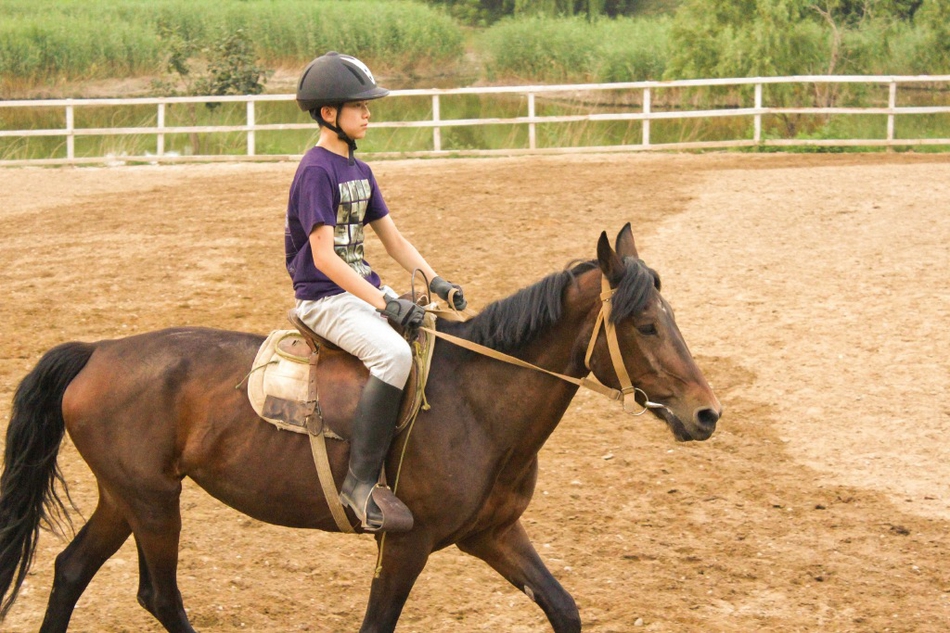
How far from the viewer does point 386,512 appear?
3.99m

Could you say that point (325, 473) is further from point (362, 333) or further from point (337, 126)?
point (337, 126)

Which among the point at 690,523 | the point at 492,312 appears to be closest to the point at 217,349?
the point at 492,312

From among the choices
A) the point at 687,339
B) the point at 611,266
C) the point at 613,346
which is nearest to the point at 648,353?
the point at 613,346

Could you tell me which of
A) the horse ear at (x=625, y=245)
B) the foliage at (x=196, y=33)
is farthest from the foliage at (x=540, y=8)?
the horse ear at (x=625, y=245)

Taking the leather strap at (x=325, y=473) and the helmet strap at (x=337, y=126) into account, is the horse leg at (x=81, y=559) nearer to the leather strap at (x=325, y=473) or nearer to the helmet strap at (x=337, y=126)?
the leather strap at (x=325, y=473)

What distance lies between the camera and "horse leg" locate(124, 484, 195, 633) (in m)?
4.39

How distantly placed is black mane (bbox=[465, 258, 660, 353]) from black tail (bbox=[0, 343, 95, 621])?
1.84 m

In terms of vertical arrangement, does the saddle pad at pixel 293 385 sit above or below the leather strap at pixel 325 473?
above

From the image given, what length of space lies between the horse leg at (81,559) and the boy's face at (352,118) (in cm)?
195

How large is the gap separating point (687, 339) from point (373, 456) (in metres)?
5.86

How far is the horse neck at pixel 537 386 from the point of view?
4.14 meters

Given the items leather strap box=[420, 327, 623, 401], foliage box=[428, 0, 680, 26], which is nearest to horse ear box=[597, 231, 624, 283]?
leather strap box=[420, 327, 623, 401]

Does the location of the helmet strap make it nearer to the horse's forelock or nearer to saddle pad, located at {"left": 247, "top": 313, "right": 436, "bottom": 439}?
saddle pad, located at {"left": 247, "top": 313, "right": 436, "bottom": 439}

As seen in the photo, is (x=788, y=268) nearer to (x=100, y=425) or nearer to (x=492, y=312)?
(x=492, y=312)
